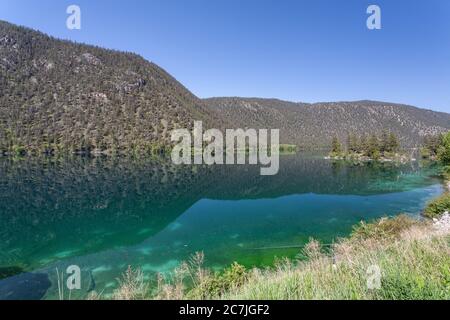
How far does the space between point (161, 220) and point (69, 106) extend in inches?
5950

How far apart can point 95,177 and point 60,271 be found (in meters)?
45.7

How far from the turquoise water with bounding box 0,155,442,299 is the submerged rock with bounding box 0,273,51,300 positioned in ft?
0.18

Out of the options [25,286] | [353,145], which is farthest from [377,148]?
[25,286]

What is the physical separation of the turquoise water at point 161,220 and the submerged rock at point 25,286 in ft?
0.18

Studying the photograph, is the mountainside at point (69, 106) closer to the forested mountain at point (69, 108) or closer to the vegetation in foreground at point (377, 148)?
the forested mountain at point (69, 108)

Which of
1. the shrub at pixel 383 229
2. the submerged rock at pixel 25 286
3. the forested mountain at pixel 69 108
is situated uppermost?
the forested mountain at pixel 69 108

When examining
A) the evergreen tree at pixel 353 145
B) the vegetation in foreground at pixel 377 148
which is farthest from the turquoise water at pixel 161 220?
the evergreen tree at pixel 353 145

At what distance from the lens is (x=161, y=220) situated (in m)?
32.1

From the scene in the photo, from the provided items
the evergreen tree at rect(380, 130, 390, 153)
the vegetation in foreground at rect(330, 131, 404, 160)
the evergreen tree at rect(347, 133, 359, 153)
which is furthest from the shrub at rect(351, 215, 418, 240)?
the evergreen tree at rect(347, 133, 359, 153)

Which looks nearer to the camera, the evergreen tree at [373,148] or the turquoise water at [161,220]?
the turquoise water at [161,220]

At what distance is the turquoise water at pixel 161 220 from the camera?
64.7ft

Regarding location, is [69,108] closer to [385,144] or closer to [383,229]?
[385,144]

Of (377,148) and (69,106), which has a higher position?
(69,106)

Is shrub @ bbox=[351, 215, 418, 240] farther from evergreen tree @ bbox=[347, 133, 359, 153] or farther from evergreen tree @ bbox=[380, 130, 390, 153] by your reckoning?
evergreen tree @ bbox=[347, 133, 359, 153]
